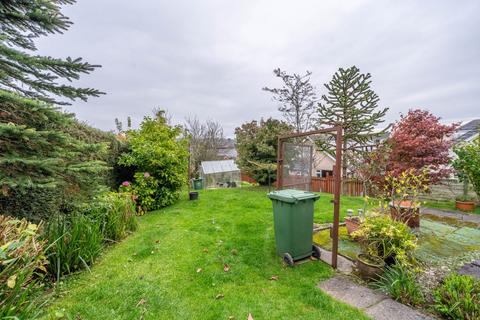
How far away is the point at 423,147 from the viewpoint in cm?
651

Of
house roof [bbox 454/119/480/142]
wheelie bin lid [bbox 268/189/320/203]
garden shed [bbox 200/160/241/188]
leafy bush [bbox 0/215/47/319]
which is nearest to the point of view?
leafy bush [bbox 0/215/47/319]

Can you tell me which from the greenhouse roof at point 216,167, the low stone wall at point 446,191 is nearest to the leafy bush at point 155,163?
the greenhouse roof at point 216,167

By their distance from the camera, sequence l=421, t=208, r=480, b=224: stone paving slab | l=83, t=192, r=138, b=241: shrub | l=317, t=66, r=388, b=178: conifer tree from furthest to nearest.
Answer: l=317, t=66, r=388, b=178: conifer tree, l=421, t=208, r=480, b=224: stone paving slab, l=83, t=192, r=138, b=241: shrub

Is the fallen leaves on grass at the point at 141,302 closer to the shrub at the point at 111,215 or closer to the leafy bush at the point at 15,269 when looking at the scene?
the leafy bush at the point at 15,269

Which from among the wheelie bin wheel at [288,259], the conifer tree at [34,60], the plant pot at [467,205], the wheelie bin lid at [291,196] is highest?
the conifer tree at [34,60]

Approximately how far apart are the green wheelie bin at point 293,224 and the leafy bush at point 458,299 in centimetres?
146

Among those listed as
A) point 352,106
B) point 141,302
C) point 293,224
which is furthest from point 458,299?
point 352,106

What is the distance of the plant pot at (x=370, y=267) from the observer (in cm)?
259

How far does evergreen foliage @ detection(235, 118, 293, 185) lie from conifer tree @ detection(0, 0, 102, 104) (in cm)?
780

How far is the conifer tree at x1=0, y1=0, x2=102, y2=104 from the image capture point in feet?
8.98

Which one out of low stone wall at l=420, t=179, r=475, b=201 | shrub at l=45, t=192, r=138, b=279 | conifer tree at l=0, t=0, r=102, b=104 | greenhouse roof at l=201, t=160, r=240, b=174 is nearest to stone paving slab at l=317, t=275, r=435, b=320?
shrub at l=45, t=192, r=138, b=279

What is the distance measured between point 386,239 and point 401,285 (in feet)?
1.82

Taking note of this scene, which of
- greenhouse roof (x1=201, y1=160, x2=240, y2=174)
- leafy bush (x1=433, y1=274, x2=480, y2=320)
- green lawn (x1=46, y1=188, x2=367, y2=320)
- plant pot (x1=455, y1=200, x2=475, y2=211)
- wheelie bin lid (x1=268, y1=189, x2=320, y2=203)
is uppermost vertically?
greenhouse roof (x1=201, y1=160, x2=240, y2=174)

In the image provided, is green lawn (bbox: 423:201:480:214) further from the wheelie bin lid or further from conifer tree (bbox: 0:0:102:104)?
conifer tree (bbox: 0:0:102:104)
